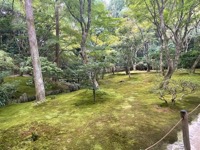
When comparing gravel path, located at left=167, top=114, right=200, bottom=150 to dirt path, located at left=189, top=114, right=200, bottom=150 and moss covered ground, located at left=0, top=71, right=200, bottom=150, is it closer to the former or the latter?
dirt path, located at left=189, top=114, right=200, bottom=150

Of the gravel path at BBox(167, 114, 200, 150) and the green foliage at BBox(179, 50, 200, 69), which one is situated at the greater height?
the green foliage at BBox(179, 50, 200, 69)

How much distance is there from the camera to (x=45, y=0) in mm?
12398

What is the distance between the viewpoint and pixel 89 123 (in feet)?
20.3

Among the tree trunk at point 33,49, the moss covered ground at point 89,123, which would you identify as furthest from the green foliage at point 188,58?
the tree trunk at point 33,49

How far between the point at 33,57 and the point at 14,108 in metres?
2.36

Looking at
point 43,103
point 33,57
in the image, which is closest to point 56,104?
point 43,103

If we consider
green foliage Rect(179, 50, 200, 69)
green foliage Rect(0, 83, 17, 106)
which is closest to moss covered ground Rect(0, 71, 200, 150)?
green foliage Rect(0, 83, 17, 106)

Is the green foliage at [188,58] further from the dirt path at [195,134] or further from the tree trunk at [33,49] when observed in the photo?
the tree trunk at [33,49]

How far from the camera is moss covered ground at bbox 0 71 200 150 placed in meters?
4.99

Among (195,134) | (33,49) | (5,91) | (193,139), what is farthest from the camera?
(33,49)

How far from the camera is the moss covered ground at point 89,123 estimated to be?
499 cm

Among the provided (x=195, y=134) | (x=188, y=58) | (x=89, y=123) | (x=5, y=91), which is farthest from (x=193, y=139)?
(x=188, y=58)

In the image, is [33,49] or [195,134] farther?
[33,49]

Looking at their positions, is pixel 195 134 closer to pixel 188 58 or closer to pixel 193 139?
pixel 193 139
